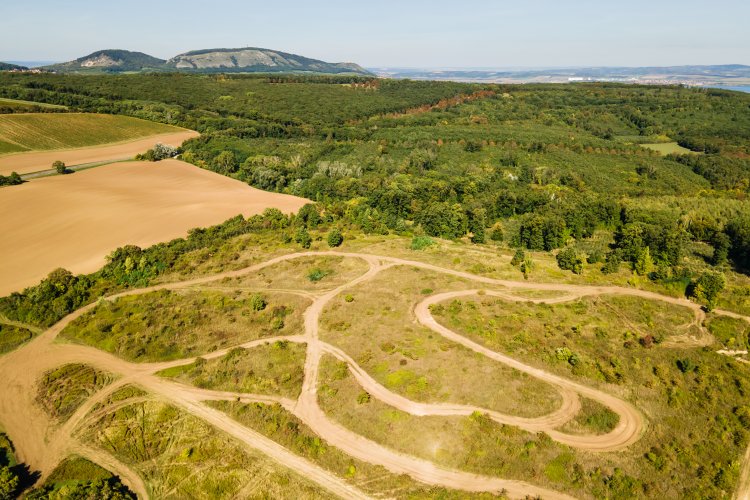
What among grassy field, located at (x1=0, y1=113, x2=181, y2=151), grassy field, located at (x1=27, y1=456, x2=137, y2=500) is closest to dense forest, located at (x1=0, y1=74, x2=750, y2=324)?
grassy field, located at (x1=0, y1=113, x2=181, y2=151)

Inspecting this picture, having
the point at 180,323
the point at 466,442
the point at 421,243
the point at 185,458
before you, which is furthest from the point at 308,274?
the point at 466,442

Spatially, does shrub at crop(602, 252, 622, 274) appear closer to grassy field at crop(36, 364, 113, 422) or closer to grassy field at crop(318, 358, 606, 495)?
grassy field at crop(318, 358, 606, 495)

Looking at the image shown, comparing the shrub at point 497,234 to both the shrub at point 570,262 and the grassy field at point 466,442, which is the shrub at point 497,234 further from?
the grassy field at point 466,442

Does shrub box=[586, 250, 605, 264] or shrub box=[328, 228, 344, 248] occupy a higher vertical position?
shrub box=[328, 228, 344, 248]

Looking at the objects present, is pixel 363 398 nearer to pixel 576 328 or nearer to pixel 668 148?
pixel 576 328

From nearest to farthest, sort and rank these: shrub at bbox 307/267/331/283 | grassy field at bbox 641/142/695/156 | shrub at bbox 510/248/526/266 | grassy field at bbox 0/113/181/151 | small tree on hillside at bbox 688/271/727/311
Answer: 1. small tree on hillside at bbox 688/271/727/311
2. shrub at bbox 307/267/331/283
3. shrub at bbox 510/248/526/266
4. grassy field at bbox 0/113/181/151
5. grassy field at bbox 641/142/695/156

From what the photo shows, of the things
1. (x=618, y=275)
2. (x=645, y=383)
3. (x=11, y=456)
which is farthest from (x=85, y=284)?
(x=618, y=275)

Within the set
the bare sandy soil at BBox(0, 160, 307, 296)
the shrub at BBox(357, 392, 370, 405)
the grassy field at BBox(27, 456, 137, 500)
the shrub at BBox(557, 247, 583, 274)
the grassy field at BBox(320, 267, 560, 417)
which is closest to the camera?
the grassy field at BBox(27, 456, 137, 500)

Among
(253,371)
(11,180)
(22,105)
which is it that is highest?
(22,105)
